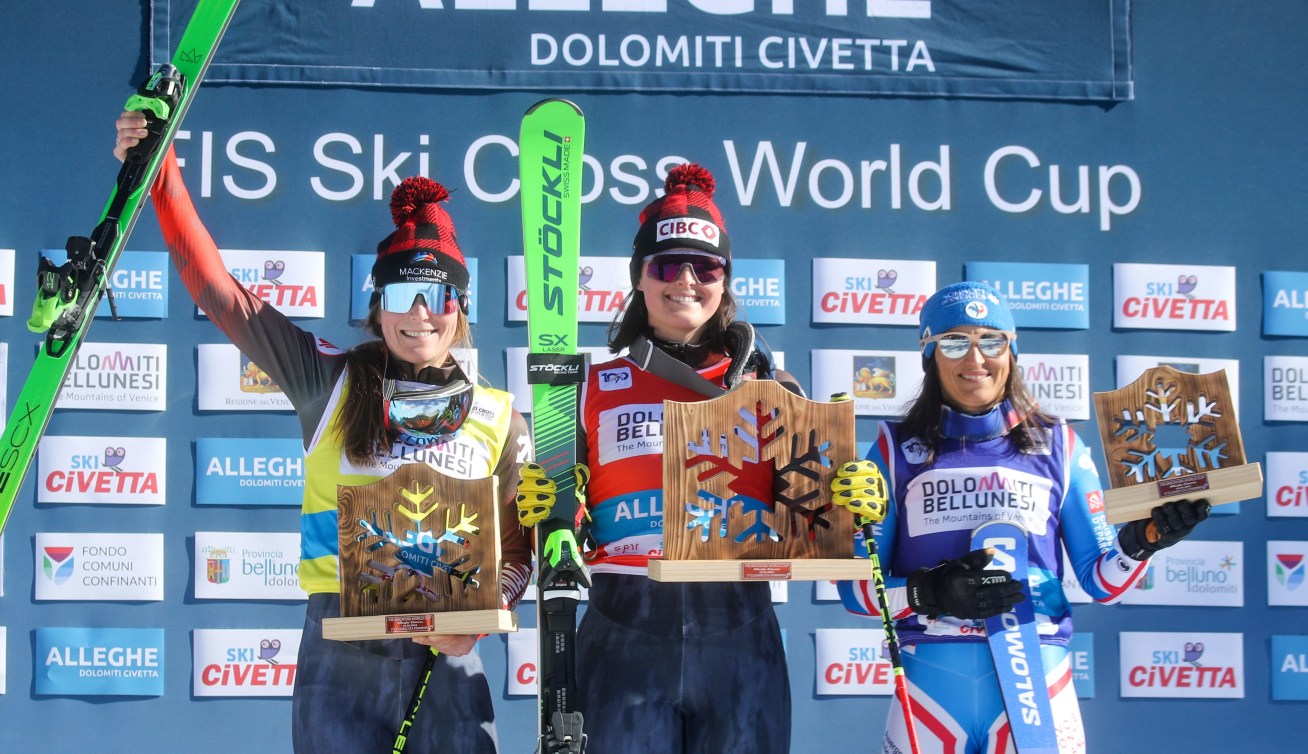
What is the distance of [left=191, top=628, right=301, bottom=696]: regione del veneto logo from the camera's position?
14.7 ft

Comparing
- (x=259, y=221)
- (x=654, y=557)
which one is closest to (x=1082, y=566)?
(x=654, y=557)

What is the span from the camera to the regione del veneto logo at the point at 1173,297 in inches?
188

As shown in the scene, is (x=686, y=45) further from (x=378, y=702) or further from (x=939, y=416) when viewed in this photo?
(x=378, y=702)

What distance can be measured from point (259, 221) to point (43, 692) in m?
1.89

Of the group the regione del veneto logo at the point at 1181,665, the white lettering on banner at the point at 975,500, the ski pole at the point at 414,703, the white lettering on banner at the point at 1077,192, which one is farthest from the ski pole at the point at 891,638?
the white lettering on banner at the point at 1077,192

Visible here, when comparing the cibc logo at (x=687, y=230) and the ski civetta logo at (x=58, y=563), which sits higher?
the cibc logo at (x=687, y=230)

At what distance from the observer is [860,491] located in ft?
8.55

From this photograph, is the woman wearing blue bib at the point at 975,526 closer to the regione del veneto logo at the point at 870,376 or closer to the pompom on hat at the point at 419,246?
the pompom on hat at the point at 419,246

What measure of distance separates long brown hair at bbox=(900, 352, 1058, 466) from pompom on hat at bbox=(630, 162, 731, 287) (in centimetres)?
55

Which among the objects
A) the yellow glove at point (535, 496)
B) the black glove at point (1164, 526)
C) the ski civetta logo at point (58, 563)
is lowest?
the ski civetta logo at point (58, 563)

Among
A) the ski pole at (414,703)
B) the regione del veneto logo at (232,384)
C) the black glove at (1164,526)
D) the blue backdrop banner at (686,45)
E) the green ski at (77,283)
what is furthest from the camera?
the blue backdrop banner at (686,45)

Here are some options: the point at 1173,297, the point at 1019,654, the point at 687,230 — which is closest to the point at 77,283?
the point at 687,230

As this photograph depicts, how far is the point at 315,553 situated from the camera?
9.04 feet

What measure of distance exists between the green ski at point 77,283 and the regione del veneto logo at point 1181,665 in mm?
3811
